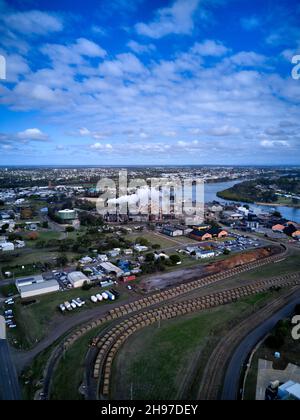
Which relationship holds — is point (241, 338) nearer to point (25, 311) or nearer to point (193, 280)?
point (193, 280)

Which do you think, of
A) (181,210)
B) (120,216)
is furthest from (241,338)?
(181,210)

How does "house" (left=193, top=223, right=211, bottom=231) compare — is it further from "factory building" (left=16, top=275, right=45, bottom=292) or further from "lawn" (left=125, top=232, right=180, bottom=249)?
"factory building" (left=16, top=275, right=45, bottom=292)

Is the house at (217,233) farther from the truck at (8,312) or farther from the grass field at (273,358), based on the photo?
the truck at (8,312)

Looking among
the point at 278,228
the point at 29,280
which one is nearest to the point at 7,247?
the point at 29,280

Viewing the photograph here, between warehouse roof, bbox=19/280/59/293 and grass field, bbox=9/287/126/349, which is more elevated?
warehouse roof, bbox=19/280/59/293

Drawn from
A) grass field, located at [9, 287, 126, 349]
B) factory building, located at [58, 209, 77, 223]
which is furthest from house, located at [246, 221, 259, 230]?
grass field, located at [9, 287, 126, 349]

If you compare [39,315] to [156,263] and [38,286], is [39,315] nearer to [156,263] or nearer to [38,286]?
[38,286]
